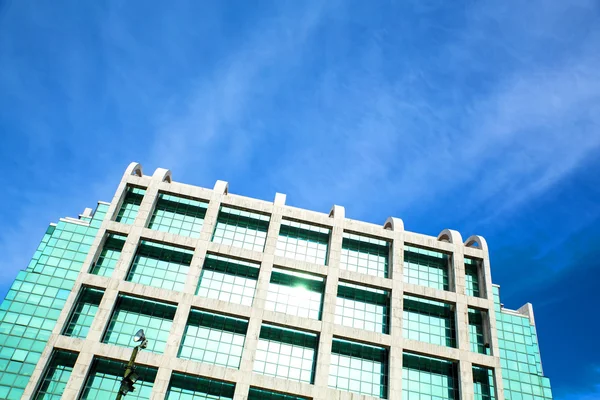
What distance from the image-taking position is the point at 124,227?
142 ft

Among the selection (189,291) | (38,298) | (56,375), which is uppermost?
(189,291)

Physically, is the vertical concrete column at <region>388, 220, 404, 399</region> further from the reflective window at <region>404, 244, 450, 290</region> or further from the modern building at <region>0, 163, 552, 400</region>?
the reflective window at <region>404, 244, 450, 290</region>

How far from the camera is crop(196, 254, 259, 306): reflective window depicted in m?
42.3

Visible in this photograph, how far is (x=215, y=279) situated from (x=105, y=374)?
460 inches

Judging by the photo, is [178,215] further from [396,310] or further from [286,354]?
[396,310]

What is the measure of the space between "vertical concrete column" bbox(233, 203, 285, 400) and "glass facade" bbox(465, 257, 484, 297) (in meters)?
19.2

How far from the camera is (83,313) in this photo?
39469mm

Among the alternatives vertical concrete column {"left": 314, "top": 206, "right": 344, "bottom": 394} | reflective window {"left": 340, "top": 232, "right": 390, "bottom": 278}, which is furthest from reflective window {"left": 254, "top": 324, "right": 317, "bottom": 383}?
reflective window {"left": 340, "top": 232, "right": 390, "bottom": 278}

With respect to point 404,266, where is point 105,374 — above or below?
below

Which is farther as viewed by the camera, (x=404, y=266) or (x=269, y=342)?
(x=404, y=266)

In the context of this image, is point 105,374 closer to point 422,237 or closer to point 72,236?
point 72,236

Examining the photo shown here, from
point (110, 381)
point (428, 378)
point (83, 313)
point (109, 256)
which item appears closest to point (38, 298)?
point (83, 313)

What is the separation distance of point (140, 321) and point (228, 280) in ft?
27.1

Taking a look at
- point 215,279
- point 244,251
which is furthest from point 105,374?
point 244,251
